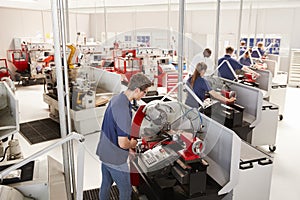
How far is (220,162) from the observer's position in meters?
2.03

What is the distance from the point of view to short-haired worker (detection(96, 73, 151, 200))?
1752mm

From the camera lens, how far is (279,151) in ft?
12.3

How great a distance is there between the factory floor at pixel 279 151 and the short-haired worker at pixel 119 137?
209mm

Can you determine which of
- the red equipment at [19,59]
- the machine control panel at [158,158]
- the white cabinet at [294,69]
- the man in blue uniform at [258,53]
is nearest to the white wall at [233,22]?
the white cabinet at [294,69]

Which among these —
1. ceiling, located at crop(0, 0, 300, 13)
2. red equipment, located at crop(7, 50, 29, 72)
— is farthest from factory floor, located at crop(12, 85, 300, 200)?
ceiling, located at crop(0, 0, 300, 13)

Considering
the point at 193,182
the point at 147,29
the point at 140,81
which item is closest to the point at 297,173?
the point at 193,182

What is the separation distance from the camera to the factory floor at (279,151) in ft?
9.35

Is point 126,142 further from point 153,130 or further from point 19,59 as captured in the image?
point 19,59

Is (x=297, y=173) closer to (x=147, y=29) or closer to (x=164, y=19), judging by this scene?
(x=147, y=29)

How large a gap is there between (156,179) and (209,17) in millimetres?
7715

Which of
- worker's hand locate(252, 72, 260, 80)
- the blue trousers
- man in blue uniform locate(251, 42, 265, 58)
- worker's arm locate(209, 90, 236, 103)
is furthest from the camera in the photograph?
man in blue uniform locate(251, 42, 265, 58)

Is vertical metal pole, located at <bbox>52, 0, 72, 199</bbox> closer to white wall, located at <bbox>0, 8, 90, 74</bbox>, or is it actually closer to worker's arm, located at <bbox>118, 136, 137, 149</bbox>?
worker's arm, located at <bbox>118, 136, 137, 149</bbox>

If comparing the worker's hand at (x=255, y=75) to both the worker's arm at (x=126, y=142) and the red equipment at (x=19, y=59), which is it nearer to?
the worker's arm at (x=126, y=142)

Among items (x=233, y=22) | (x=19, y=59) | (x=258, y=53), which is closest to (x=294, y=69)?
(x=258, y=53)
